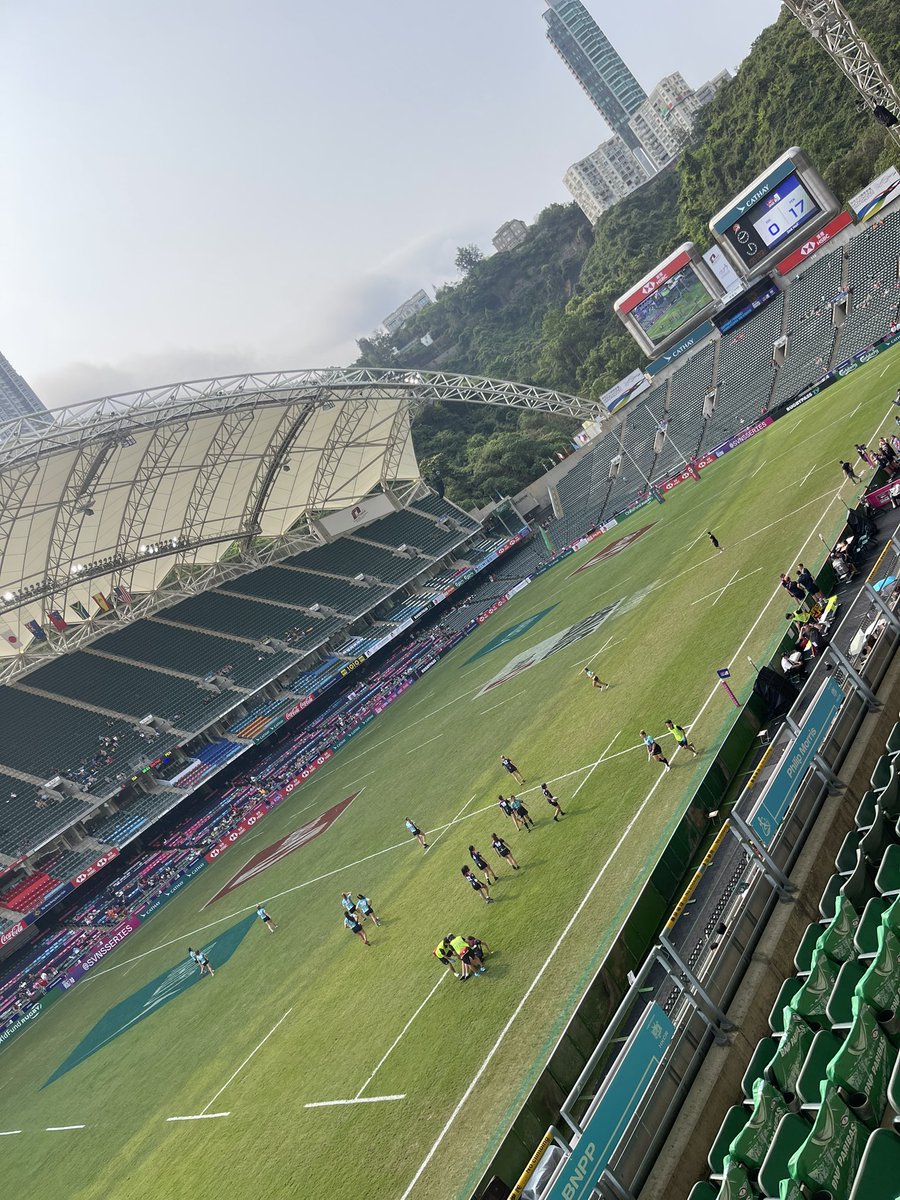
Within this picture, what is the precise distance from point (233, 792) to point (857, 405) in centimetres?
4110

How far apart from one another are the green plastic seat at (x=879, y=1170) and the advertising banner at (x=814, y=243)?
71114 millimetres

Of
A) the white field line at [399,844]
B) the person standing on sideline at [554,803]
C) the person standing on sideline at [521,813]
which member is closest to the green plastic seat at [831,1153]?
the person standing on sideline at [554,803]

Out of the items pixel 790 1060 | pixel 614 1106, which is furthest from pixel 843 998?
pixel 614 1106

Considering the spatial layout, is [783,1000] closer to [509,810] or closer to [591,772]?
[509,810]

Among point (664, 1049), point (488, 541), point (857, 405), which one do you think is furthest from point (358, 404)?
point (664, 1049)

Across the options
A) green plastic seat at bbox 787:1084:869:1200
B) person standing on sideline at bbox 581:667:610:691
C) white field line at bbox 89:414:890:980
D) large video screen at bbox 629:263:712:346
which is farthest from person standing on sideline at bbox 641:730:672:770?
large video screen at bbox 629:263:712:346

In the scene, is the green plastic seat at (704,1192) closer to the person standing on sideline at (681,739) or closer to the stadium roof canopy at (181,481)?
the person standing on sideline at (681,739)

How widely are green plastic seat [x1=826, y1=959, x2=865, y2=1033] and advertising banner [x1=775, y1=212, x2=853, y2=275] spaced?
225 feet

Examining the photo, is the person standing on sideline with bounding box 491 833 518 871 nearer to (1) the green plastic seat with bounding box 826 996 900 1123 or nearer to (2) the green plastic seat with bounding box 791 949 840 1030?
(2) the green plastic seat with bounding box 791 949 840 1030

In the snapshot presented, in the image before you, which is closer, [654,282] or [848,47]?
[848,47]

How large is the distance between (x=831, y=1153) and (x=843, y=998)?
2152mm

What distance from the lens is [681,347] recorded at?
7969cm

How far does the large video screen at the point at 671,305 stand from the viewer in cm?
7806

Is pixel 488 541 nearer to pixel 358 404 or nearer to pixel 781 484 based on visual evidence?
pixel 358 404
